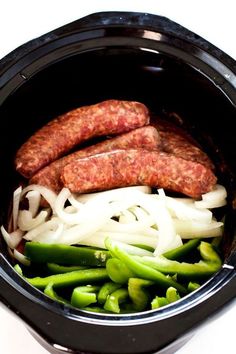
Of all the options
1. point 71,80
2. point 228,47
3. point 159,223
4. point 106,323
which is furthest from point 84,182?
point 228,47

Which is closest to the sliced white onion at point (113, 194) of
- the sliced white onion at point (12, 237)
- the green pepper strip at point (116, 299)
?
the sliced white onion at point (12, 237)

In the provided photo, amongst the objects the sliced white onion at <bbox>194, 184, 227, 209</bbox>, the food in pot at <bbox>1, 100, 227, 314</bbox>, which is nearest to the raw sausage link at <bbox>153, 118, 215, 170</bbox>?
the food in pot at <bbox>1, 100, 227, 314</bbox>

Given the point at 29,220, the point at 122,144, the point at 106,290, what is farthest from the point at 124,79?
the point at 106,290

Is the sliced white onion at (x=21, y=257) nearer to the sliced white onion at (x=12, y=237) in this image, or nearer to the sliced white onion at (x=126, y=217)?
the sliced white onion at (x=12, y=237)

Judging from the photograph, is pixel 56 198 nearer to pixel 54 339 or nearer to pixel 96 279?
pixel 96 279

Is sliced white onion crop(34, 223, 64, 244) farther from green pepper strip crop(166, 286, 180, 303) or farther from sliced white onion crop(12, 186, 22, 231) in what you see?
green pepper strip crop(166, 286, 180, 303)
